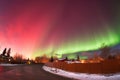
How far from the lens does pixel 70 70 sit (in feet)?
135

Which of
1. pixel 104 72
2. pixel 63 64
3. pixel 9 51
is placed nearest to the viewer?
pixel 104 72

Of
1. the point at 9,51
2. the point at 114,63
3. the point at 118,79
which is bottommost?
the point at 118,79

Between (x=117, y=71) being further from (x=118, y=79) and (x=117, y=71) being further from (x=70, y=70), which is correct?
(x=70, y=70)

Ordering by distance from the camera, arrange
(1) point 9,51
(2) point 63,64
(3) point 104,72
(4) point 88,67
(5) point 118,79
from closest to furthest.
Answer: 1. (5) point 118,79
2. (3) point 104,72
3. (4) point 88,67
4. (2) point 63,64
5. (1) point 9,51

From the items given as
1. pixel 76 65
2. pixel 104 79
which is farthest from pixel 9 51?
pixel 104 79

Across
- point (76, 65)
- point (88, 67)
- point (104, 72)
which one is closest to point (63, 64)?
point (76, 65)

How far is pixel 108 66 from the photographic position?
1241 inches

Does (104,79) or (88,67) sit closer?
(104,79)

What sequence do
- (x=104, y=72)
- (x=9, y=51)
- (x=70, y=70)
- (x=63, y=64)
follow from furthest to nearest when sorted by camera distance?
(x=9, y=51) < (x=63, y=64) < (x=70, y=70) < (x=104, y=72)

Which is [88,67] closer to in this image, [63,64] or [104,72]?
[104,72]

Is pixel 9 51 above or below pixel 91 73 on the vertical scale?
above

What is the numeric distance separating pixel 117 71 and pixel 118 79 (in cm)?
777

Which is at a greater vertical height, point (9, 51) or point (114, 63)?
point (9, 51)

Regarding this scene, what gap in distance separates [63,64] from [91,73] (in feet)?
47.0
